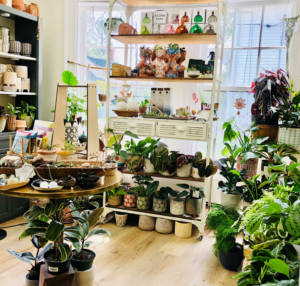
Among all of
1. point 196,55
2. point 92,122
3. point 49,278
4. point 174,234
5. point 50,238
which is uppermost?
point 196,55

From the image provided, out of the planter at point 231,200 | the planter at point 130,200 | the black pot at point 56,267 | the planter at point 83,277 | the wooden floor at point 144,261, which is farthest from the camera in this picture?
the planter at point 130,200

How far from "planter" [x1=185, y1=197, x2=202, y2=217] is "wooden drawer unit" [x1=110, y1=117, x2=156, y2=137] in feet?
2.38

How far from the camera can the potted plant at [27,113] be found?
3.50 meters

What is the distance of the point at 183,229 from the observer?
3006mm

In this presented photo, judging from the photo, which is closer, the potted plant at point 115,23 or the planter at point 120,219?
the potted plant at point 115,23

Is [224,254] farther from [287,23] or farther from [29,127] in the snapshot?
[29,127]

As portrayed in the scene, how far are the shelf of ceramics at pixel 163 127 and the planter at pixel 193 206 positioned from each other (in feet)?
1.95

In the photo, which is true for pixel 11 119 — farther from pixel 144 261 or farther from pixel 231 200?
pixel 231 200

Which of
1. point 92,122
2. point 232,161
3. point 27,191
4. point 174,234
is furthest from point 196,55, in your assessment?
point 27,191

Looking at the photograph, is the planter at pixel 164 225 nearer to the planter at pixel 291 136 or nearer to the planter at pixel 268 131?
the planter at pixel 268 131

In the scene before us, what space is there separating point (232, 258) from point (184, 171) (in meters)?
0.90

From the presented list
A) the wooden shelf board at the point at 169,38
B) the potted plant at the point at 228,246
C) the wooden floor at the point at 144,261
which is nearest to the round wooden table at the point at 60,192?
the wooden floor at the point at 144,261

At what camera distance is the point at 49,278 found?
1.77 meters

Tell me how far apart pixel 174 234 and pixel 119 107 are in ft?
4.50
